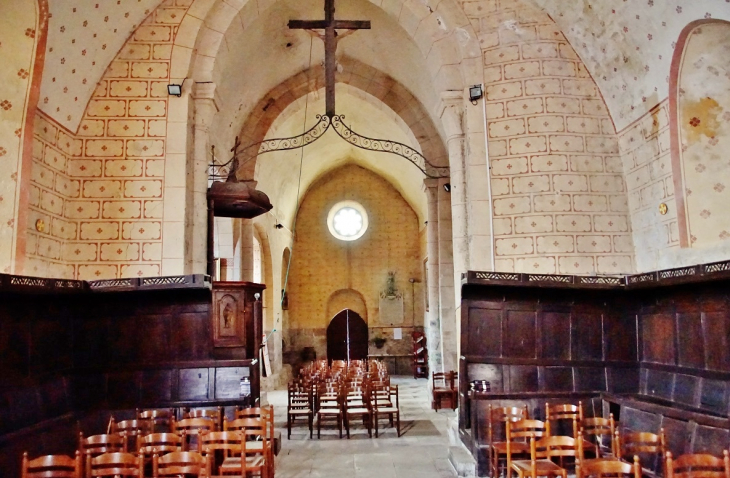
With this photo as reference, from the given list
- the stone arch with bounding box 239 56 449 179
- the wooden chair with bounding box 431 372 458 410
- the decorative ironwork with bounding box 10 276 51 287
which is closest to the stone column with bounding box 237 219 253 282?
the stone arch with bounding box 239 56 449 179

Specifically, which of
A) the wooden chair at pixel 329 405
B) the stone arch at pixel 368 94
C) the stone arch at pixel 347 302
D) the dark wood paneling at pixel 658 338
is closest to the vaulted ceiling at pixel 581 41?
the dark wood paneling at pixel 658 338

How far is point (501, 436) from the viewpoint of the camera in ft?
21.6

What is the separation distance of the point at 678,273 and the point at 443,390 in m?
6.38

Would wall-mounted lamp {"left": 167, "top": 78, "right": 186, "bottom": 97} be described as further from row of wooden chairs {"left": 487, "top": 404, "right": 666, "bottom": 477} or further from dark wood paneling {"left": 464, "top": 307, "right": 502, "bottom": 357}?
row of wooden chairs {"left": 487, "top": 404, "right": 666, "bottom": 477}

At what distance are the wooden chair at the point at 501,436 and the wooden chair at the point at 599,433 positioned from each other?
61cm

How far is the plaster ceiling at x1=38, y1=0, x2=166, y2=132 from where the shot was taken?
280 inches

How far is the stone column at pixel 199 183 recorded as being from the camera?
8.38 metres

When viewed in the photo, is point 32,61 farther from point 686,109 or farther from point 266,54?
point 686,109

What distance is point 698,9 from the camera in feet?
20.1

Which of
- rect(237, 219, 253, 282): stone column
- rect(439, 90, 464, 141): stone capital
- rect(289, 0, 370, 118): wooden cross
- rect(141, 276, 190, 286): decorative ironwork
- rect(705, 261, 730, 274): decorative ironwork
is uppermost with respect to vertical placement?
rect(289, 0, 370, 118): wooden cross

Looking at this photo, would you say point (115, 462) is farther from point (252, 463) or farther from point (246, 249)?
point (246, 249)

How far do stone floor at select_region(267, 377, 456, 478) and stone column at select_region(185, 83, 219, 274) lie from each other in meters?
3.03

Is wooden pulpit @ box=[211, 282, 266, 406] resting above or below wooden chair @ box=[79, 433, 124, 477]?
above

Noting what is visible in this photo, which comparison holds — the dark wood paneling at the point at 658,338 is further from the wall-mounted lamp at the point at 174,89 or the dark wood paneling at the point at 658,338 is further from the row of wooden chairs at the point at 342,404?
the wall-mounted lamp at the point at 174,89
